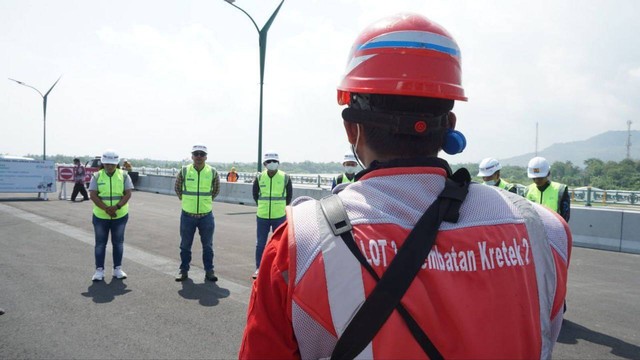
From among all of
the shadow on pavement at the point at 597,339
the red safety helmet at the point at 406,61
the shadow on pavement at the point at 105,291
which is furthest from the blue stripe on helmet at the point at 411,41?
the shadow on pavement at the point at 105,291

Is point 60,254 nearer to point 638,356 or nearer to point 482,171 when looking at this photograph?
point 482,171

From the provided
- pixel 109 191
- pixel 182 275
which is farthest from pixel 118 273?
pixel 109 191

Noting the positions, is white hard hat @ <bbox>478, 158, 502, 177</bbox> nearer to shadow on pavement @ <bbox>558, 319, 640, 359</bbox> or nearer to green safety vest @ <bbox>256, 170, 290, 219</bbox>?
shadow on pavement @ <bbox>558, 319, 640, 359</bbox>

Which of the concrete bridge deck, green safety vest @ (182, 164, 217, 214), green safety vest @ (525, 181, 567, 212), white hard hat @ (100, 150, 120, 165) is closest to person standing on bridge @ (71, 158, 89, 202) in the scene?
the concrete bridge deck

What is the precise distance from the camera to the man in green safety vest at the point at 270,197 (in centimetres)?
809

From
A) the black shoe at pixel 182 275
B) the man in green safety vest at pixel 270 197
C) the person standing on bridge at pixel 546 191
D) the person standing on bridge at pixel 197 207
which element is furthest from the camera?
the man in green safety vest at pixel 270 197

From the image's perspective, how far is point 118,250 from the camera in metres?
7.69

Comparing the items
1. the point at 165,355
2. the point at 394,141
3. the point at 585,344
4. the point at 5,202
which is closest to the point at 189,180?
the point at 165,355

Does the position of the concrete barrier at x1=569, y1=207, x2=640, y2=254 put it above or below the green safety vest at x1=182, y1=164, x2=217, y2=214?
below

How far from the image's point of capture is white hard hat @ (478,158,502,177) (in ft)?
26.7

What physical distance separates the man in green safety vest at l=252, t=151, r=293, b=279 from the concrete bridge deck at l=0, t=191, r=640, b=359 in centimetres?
78

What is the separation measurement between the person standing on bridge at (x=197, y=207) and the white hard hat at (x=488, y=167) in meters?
4.76

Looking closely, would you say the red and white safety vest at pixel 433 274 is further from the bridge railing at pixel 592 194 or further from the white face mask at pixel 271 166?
the bridge railing at pixel 592 194

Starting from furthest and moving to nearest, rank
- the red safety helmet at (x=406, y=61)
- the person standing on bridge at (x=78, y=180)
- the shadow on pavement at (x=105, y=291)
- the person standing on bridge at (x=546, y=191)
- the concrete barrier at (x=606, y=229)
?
1. the person standing on bridge at (x=78, y=180)
2. the concrete barrier at (x=606, y=229)
3. the person standing on bridge at (x=546, y=191)
4. the shadow on pavement at (x=105, y=291)
5. the red safety helmet at (x=406, y=61)
